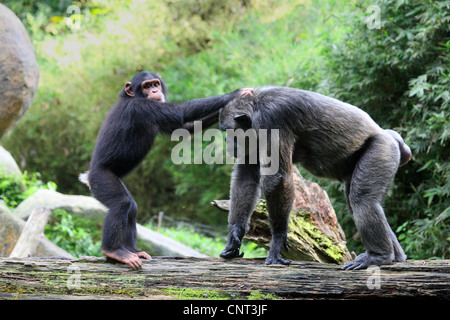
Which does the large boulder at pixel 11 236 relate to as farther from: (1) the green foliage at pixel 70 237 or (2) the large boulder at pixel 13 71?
(2) the large boulder at pixel 13 71

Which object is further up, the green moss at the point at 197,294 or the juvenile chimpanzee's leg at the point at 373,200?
the juvenile chimpanzee's leg at the point at 373,200

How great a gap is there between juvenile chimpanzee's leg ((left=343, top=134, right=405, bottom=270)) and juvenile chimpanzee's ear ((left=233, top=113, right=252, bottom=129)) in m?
1.11

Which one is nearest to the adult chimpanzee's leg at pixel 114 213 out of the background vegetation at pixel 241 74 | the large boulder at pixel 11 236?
the large boulder at pixel 11 236

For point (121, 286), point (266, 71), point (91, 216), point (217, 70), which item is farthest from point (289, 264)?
point (217, 70)

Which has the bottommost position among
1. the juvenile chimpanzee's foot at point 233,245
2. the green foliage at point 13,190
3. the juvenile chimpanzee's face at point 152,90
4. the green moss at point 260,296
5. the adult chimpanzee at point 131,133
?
the green moss at point 260,296

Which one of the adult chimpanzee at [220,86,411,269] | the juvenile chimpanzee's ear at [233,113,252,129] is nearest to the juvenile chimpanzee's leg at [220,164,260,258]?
the adult chimpanzee at [220,86,411,269]

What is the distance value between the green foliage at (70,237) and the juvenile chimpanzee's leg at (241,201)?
3.88 m

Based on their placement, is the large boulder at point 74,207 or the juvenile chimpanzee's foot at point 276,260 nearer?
the juvenile chimpanzee's foot at point 276,260

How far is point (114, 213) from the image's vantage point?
4.68 m

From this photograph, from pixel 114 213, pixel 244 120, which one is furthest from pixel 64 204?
pixel 244 120

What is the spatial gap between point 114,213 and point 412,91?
439 centimetres

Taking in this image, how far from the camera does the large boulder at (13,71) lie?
8.56 m

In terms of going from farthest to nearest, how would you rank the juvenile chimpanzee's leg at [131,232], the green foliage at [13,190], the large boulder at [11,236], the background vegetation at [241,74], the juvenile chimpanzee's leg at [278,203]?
the green foliage at [13,190]
the large boulder at [11,236]
the background vegetation at [241,74]
the juvenile chimpanzee's leg at [131,232]
the juvenile chimpanzee's leg at [278,203]

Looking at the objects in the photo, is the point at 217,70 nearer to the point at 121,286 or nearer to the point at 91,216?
the point at 91,216
